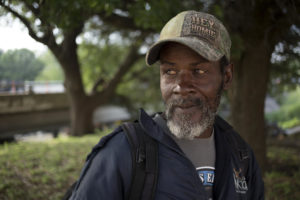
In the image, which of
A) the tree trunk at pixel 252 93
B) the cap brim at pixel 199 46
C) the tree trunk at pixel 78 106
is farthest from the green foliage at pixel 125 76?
the cap brim at pixel 199 46

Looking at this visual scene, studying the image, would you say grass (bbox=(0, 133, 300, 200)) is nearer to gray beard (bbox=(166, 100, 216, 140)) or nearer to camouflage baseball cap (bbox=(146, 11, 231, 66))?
gray beard (bbox=(166, 100, 216, 140))

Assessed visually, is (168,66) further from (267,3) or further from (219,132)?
(267,3)

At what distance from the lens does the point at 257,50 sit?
4.97 meters

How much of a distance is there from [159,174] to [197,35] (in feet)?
2.94

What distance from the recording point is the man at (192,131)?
1539 millimetres

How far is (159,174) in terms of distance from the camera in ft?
4.99

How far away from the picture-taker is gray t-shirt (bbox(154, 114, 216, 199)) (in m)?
1.75

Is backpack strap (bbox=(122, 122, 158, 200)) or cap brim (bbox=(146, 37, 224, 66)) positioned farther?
cap brim (bbox=(146, 37, 224, 66))

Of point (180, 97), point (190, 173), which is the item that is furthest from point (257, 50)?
point (190, 173)

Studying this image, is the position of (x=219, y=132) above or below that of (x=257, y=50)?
below

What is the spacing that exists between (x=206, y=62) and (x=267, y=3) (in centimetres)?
379

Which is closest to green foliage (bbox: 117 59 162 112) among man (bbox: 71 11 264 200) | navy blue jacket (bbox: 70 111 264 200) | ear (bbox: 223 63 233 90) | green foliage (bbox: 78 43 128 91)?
green foliage (bbox: 78 43 128 91)

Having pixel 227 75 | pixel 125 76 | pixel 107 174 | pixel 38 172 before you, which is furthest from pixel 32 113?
pixel 107 174

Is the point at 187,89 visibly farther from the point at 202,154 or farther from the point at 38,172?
the point at 38,172
